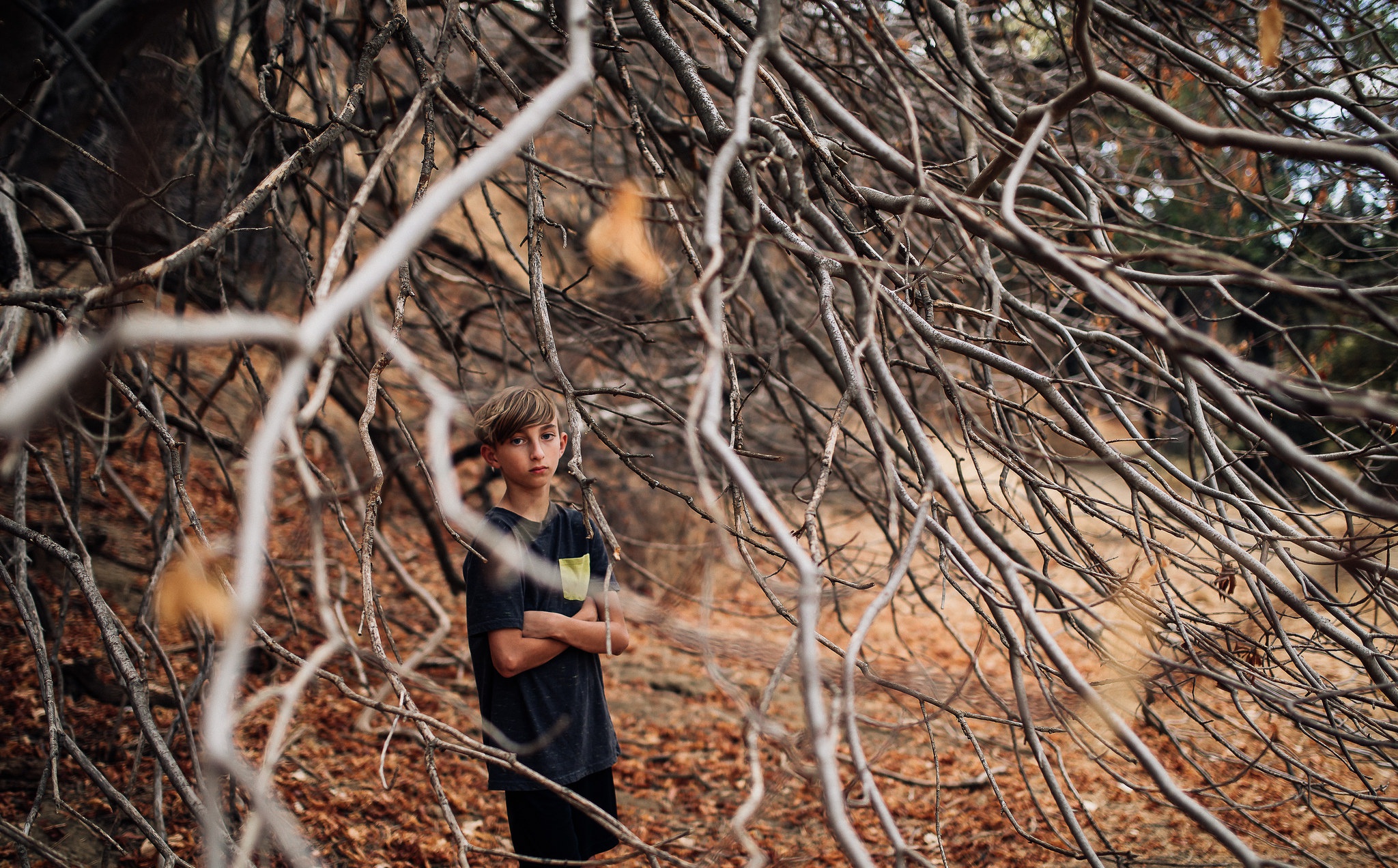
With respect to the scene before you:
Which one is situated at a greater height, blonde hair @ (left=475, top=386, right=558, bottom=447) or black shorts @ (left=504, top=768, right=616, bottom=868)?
blonde hair @ (left=475, top=386, right=558, bottom=447)

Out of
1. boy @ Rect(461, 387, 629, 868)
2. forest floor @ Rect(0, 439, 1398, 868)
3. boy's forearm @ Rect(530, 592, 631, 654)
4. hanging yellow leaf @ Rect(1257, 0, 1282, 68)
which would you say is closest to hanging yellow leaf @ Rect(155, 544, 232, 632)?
forest floor @ Rect(0, 439, 1398, 868)

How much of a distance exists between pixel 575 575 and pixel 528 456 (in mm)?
321

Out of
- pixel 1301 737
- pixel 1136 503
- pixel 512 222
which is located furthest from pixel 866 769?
pixel 512 222

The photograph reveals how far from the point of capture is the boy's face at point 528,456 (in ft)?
6.31

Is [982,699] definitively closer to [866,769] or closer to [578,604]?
[578,604]

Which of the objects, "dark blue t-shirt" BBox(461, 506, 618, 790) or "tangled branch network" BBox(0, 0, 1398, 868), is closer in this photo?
"tangled branch network" BBox(0, 0, 1398, 868)

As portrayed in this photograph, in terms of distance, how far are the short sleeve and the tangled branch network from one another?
209 millimetres

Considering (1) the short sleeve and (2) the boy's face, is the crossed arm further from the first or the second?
(2) the boy's face

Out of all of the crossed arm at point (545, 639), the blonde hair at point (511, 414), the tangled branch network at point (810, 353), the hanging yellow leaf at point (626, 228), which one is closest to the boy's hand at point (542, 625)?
the crossed arm at point (545, 639)

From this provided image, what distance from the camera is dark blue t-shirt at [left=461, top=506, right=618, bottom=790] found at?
1.85 metres

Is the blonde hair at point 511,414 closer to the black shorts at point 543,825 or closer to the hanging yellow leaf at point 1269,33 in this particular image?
the black shorts at point 543,825

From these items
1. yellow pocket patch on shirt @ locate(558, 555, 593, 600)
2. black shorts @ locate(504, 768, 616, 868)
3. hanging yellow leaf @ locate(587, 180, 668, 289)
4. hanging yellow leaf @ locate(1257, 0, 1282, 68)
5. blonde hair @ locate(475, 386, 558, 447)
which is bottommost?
black shorts @ locate(504, 768, 616, 868)

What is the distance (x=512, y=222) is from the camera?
970 cm

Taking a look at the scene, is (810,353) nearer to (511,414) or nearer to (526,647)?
(511,414)
